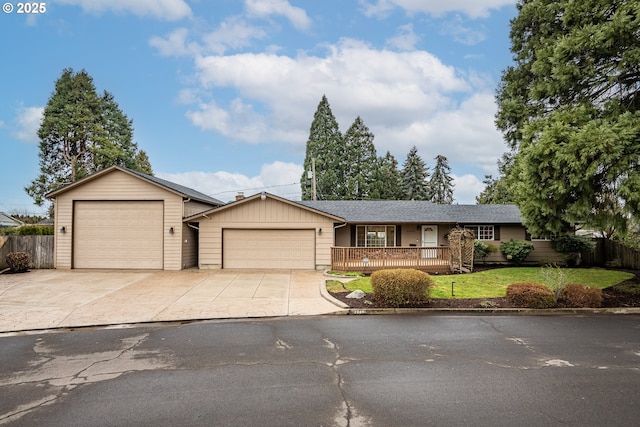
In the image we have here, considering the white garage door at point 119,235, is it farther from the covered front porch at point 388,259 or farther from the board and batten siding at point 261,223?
the covered front porch at point 388,259

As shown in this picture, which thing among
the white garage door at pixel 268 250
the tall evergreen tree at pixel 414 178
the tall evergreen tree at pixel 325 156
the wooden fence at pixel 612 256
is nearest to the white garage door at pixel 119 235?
the white garage door at pixel 268 250

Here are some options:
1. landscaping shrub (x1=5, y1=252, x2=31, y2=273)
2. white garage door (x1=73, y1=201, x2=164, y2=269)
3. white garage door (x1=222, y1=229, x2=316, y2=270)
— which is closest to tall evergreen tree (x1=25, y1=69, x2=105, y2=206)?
white garage door (x1=73, y1=201, x2=164, y2=269)

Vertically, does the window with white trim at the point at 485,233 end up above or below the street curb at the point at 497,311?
above

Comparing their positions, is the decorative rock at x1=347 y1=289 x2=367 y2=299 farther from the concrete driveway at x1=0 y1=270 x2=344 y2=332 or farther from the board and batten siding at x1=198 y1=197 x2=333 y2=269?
the board and batten siding at x1=198 y1=197 x2=333 y2=269

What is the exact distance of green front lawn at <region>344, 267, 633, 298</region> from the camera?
11555 millimetres

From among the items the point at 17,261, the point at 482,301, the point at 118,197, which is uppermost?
the point at 118,197

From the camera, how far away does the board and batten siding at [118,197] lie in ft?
56.0

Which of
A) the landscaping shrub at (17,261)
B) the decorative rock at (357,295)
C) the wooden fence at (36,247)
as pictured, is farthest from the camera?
the wooden fence at (36,247)

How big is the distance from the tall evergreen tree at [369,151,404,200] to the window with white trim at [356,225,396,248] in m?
17.9

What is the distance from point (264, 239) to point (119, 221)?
700 cm

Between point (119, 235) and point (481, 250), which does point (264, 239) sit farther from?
point (481, 250)

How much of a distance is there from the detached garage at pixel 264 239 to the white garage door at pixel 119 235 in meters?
2.14

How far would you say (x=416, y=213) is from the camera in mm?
20688

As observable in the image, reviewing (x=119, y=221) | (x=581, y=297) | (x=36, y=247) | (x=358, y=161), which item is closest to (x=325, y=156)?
(x=358, y=161)
